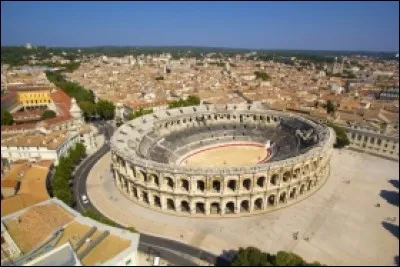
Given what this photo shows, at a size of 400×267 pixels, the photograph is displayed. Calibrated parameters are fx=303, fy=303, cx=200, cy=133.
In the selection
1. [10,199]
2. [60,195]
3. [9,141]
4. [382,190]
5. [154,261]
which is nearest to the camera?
[154,261]

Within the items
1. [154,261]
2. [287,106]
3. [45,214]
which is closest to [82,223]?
[45,214]

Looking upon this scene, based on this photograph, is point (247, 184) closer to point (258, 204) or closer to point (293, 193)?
point (258, 204)

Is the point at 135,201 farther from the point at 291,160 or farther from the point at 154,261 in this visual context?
the point at 291,160

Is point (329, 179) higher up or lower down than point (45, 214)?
lower down

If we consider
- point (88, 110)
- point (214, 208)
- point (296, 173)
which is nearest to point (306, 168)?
point (296, 173)

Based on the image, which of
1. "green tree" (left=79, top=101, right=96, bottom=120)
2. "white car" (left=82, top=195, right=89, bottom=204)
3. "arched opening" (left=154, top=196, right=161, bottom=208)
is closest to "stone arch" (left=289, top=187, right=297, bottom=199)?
"arched opening" (left=154, top=196, right=161, bottom=208)

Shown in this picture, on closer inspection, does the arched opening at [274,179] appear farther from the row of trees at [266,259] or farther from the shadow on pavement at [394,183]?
the shadow on pavement at [394,183]
